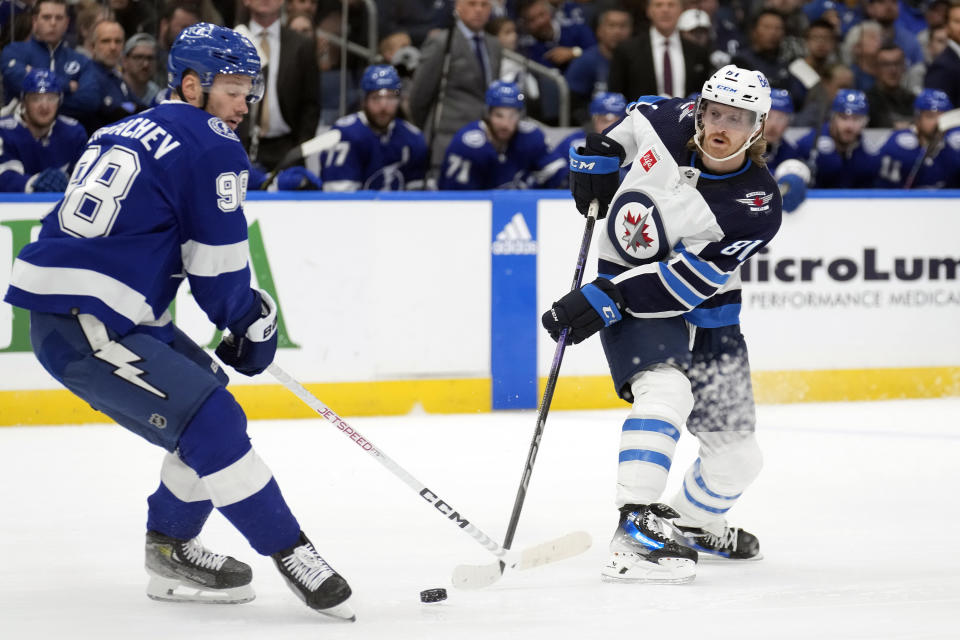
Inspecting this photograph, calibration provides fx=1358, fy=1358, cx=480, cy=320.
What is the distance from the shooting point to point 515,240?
19.4 feet

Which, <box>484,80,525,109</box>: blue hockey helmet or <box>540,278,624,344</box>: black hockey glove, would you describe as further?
<box>484,80,525,109</box>: blue hockey helmet

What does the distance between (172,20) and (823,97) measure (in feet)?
12.0

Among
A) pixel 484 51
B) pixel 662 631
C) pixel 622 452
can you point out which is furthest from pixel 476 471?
pixel 484 51

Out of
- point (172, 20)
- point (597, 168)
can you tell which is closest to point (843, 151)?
point (172, 20)

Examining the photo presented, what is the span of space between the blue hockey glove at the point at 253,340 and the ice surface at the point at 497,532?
0.56 meters

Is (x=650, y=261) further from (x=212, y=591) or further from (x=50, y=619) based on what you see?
(x=50, y=619)

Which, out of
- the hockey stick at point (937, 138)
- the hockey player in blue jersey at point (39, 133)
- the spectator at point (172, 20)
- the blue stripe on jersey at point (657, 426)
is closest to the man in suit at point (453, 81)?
the spectator at point (172, 20)

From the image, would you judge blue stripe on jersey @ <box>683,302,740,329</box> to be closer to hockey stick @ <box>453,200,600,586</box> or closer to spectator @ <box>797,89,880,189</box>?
hockey stick @ <box>453,200,600,586</box>

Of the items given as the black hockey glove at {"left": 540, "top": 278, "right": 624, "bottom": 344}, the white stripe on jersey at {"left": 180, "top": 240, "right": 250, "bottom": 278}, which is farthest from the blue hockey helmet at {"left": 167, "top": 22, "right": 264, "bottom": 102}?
the black hockey glove at {"left": 540, "top": 278, "right": 624, "bottom": 344}

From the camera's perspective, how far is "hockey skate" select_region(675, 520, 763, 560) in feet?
11.7

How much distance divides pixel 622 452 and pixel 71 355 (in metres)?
1.31

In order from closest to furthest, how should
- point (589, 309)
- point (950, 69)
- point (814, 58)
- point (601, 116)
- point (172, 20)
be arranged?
point (589, 309)
point (172, 20)
point (601, 116)
point (950, 69)
point (814, 58)

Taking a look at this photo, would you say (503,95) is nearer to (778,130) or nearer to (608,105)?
(608,105)

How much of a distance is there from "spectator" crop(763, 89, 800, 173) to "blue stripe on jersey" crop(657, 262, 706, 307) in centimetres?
344
